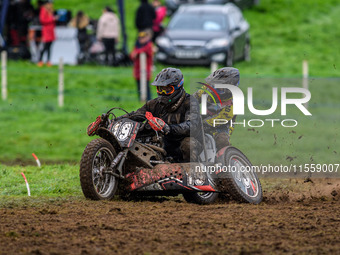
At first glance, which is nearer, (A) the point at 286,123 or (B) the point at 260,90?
(A) the point at 286,123

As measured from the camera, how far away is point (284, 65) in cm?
2855

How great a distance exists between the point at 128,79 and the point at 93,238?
18.0 m

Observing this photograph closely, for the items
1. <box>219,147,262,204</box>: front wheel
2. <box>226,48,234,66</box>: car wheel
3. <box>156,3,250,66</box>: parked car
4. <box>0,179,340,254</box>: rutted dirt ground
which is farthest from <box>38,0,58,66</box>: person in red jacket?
<box>0,179,340,254</box>: rutted dirt ground

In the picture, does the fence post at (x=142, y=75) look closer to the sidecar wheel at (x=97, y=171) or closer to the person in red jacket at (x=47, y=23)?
the person in red jacket at (x=47, y=23)

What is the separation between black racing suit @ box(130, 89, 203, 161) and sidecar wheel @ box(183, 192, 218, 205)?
1.59 ft

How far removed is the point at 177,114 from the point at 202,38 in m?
14.7

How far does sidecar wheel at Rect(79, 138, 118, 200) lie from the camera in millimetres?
9688

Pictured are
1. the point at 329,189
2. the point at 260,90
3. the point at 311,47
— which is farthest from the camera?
the point at 311,47

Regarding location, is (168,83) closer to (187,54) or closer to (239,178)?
(239,178)

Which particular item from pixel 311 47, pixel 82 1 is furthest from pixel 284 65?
pixel 82 1

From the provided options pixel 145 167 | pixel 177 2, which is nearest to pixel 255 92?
pixel 177 2

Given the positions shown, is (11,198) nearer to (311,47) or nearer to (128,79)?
(128,79)

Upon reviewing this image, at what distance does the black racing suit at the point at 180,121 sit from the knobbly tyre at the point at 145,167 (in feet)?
0.48

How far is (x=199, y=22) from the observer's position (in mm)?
26109
